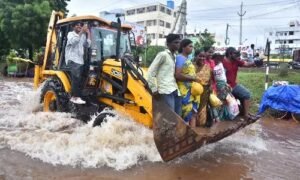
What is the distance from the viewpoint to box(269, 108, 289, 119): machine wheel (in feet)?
36.9

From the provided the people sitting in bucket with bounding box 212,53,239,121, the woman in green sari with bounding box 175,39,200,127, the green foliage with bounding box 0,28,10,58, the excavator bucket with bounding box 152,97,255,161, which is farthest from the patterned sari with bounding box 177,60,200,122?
the green foliage with bounding box 0,28,10,58

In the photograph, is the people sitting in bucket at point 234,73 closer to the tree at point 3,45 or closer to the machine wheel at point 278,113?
the machine wheel at point 278,113

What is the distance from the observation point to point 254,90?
1480 cm

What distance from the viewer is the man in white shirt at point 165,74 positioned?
5.95 metres

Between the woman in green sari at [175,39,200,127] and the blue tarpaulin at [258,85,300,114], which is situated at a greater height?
the woman in green sari at [175,39,200,127]

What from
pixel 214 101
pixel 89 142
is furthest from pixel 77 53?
pixel 214 101

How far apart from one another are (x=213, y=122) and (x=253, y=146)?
1348 millimetres

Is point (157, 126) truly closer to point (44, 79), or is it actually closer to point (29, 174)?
point (29, 174)

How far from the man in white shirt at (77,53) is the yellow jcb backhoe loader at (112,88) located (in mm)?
122

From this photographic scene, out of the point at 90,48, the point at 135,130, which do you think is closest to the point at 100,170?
the point at 135,130

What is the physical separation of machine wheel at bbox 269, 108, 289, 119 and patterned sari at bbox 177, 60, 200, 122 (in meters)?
5.50

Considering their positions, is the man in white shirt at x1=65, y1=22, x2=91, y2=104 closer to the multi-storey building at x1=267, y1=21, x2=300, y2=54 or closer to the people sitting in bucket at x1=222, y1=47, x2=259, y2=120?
the people sitting in bucket at x1=222, y1=47, x2=259, y2=120

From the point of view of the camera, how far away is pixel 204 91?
6.73m

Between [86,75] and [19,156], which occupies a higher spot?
[86,75]
